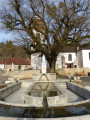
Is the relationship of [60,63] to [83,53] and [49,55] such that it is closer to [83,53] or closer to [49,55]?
[83,53]

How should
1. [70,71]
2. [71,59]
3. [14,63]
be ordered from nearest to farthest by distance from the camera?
[70,71]
[71,59]
[14,63]

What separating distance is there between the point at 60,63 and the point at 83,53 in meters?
8.03

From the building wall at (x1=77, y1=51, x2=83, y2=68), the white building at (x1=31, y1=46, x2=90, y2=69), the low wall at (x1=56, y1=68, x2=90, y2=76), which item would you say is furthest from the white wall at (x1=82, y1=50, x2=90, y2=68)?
the low wall at (x1=56, y1=68, x2=90, y2=76)

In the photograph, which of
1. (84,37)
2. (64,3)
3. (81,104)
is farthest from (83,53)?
(81,104)

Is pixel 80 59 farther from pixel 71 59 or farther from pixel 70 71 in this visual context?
pixel 70 71

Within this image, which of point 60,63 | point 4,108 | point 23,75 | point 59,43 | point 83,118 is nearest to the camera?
point 83,118

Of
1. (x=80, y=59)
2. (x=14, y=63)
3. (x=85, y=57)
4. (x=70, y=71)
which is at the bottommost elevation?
(x=70, y=71)

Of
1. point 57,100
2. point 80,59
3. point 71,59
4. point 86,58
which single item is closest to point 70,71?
point 86,58

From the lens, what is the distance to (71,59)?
1592 inches

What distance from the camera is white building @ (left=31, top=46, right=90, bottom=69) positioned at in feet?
120

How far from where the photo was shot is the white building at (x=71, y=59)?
36500 mm

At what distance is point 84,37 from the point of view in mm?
19516

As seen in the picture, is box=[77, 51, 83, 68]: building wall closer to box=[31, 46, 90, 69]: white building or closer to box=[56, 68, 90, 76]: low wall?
box=[31, 46, 90, 69]: white building

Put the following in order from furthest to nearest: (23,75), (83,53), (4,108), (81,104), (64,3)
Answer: (83,53), (23,75), (64,3), (81,104), (4,108)
